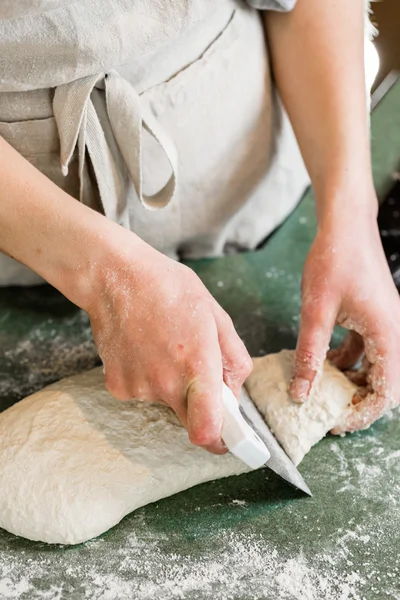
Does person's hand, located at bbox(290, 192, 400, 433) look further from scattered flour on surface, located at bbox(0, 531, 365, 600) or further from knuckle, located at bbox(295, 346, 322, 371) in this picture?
scattered flour on surface, located at bbox(0, 531, 365, 600)

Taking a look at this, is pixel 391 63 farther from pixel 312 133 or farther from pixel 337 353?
pixel 337 353

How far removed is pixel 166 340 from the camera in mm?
830

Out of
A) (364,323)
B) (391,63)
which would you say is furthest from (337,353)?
(391,63)

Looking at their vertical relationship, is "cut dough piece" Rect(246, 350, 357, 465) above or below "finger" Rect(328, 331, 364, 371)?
below

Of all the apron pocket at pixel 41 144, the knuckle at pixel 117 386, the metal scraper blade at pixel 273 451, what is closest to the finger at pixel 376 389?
the metal scraper blade at pixel 273 451

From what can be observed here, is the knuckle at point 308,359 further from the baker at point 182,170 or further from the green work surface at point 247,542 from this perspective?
the green work surface at point 247,542

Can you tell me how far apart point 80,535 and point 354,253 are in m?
0.55

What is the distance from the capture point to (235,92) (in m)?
1.13

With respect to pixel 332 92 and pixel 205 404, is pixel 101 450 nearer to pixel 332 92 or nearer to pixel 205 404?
pixel 205 404

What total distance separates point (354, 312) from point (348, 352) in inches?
4.5

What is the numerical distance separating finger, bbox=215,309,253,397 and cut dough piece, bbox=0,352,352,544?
16 cm

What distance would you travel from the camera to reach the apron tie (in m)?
0.96

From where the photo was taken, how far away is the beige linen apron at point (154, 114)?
91 centimetres

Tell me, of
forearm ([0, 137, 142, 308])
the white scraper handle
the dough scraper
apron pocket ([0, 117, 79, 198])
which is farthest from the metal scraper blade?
apron pocket ([0, 117, 79, 198])
